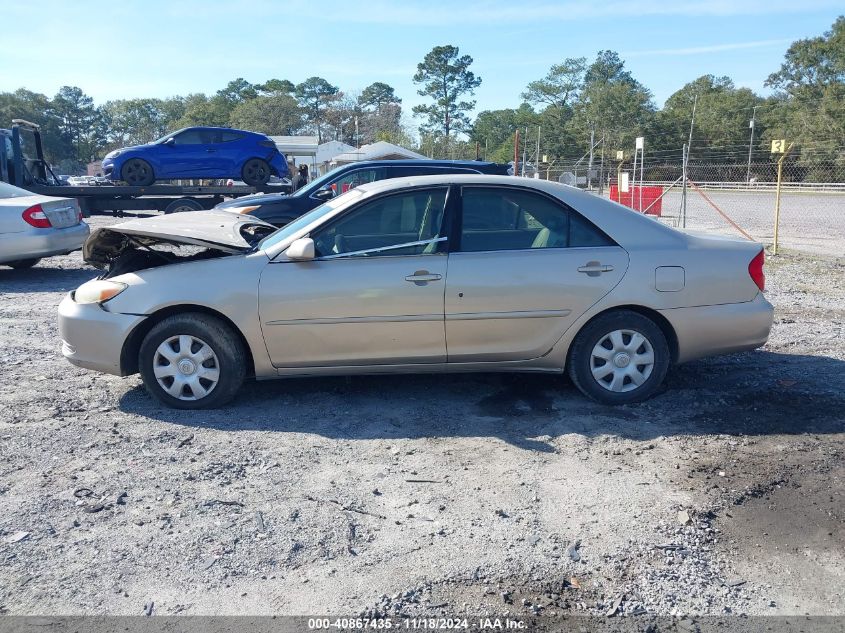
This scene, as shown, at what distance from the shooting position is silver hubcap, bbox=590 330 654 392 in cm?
520

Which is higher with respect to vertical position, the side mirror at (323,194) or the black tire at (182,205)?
the side mirror at (323,194)

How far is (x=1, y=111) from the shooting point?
95312 mm

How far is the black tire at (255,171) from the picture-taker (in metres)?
18.6

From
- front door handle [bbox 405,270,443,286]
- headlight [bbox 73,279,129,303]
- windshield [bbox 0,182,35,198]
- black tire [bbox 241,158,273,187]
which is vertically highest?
black tire [bbox 241,158,273,187]

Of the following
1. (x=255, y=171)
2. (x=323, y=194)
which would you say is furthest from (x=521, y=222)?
(x=255, y=171)

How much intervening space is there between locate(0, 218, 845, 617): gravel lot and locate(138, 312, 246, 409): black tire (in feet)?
0.37

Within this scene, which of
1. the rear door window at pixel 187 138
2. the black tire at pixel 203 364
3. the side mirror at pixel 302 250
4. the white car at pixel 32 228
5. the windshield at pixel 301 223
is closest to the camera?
the side mirror at pixel 302 250

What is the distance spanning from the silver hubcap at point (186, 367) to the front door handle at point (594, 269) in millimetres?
2560

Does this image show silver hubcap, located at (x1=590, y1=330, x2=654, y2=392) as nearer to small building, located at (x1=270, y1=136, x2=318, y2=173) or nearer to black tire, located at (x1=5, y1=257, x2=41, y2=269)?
black tire, located at (x1=5, y1=257, x2=41, y2=269)

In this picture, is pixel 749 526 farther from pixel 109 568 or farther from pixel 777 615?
pixel 109 568

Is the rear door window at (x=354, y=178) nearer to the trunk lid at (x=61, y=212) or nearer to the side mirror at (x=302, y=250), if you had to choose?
the trunk lid at (x=61, y=212)

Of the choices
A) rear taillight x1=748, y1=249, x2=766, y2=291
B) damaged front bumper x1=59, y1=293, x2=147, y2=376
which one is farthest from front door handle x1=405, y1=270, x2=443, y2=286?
rear taillight x1=748, y1=249, x2=766, y2=291

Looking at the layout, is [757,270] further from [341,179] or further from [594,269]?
[341,179]

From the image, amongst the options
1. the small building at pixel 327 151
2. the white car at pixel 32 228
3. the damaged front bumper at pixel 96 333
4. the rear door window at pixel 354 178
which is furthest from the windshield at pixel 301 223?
the small building at pixel 327 151
